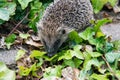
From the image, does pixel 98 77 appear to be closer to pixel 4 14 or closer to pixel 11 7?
pixel 4 14

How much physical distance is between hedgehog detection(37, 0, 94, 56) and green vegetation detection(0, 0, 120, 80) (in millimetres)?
127

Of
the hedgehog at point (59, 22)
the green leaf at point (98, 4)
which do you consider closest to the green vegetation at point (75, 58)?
the hedgehog at point (59, 22)

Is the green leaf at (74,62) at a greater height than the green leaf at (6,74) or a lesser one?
lesser

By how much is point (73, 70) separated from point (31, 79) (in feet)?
1.92

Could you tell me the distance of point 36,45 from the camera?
6062 mm

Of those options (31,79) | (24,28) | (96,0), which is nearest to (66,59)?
(31,79)

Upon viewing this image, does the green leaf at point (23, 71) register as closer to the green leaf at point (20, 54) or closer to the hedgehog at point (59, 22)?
the green leaf at point (20, 54)

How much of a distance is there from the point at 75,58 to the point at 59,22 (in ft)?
2.01

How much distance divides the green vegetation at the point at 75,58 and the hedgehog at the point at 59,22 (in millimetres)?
127

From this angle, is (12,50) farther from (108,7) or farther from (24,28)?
(108,7)

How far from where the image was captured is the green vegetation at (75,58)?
540 cm

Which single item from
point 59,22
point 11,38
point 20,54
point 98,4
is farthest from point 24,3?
point 98,4

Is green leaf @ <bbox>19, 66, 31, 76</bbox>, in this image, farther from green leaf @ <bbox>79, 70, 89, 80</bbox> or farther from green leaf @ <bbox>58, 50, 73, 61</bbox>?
green leaf @ <bbox>79, 70, 89, 80</bbox>

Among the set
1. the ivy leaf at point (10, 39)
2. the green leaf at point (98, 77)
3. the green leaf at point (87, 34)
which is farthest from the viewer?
the ivy leaf at point (10, 39)
